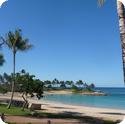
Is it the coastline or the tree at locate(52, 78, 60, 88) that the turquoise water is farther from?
the tree at locate(52, 78, 60, 88)

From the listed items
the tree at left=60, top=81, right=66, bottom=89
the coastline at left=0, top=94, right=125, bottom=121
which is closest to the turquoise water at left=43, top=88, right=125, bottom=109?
the coastline at left=0, top=94, right=125, bottom=121

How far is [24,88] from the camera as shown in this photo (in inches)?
568

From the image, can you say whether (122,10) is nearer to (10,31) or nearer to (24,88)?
(10,31)

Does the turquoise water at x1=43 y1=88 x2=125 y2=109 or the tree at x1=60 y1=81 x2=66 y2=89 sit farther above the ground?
the turquoise water at x1=43 y1=88 x2=125 y2=109

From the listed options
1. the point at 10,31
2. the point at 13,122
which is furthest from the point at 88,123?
the point at 10,31

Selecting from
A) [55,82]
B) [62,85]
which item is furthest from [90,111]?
[55,82]

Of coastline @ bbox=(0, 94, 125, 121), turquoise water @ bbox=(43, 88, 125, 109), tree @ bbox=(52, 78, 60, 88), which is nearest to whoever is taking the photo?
tree @ bbox=(52, 78, 60, 88)

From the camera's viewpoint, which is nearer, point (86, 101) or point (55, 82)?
point (55, 82)

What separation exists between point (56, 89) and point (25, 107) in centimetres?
710

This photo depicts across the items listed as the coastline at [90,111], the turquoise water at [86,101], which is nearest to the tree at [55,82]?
the coastline at [90,111]

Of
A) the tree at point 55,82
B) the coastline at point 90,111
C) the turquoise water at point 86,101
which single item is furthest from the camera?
the turquoise water at point 86,101

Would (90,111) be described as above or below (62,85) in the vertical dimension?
below

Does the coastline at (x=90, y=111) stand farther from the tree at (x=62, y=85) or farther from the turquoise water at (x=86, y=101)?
the tree at (x=62, y=85)

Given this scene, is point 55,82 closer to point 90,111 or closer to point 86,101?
point 90,111
